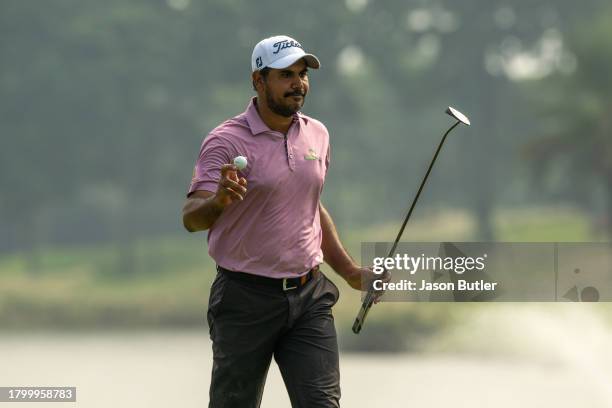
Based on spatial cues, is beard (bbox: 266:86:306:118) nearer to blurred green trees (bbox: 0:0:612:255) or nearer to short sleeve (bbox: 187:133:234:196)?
short sleeve (bbox: 187:133:234:196)

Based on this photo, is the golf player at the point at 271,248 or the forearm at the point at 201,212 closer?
the forearm at the point at 201,212

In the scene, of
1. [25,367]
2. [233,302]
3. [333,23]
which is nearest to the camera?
[233,302]

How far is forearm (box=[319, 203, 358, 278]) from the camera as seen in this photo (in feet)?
16.8

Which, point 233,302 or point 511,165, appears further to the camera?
point 511,165

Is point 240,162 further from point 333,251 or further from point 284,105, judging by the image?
point 333,251

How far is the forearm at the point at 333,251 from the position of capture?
5109mm

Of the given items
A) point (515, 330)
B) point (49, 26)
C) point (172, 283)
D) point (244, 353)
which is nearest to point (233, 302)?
point (244, 353)

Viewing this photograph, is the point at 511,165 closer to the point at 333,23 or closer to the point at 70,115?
the point at 333,23

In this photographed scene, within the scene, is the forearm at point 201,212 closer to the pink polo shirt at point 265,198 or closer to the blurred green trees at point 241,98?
the pink polo shirt at point 265,198

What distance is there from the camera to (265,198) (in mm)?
4684

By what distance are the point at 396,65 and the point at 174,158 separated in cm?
765

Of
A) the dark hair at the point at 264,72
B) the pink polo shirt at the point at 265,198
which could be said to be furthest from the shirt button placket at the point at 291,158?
the dark hair at the point at 264,72

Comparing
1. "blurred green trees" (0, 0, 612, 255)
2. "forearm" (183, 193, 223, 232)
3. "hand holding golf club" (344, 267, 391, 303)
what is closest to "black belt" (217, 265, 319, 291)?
"forearm" (183, 193, 223, 232)

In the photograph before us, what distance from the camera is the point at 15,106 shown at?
4075 cm
